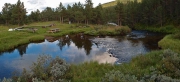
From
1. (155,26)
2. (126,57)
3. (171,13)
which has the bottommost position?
(126,57)

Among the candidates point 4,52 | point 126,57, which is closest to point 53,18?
point 4,52

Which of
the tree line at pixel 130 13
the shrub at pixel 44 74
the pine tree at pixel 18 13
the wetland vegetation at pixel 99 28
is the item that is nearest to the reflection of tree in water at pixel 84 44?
the wetland vegetation at pixel 99 28

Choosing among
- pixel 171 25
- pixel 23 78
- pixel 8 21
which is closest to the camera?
pixel 23 78

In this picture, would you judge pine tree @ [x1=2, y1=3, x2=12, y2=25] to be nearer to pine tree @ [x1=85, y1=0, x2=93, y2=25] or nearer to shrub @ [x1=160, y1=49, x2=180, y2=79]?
pine tree @ [x1=85, y1=0, x2=93, y2=25]

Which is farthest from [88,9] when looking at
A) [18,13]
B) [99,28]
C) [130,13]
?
[18,13]

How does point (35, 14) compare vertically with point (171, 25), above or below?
above

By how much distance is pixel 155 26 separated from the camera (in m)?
81.8

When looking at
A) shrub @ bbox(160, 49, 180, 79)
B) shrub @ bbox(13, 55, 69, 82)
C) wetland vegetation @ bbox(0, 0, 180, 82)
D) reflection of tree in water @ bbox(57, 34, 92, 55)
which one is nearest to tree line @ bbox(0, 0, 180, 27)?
wetland vegetation @ bbox(0, 0, 180, 82)

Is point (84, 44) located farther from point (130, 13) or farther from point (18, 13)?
point (130, 13)

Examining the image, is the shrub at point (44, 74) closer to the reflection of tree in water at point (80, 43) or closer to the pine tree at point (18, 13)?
the reflection of tree in water at point (80, 43)

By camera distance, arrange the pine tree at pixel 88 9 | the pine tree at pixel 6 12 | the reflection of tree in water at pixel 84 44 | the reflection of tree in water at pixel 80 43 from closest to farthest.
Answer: the reflection of tree in water at pixel 84 44 → the reflection of tree in water at pixel 80 43 → the pine tree at pixel 6 12 → the pine tree at pixel 88 9

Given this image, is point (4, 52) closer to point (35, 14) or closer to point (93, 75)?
point (93, 75)

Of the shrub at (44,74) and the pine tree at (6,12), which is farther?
the pine tree at (6,12)

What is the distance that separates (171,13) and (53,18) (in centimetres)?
7955
